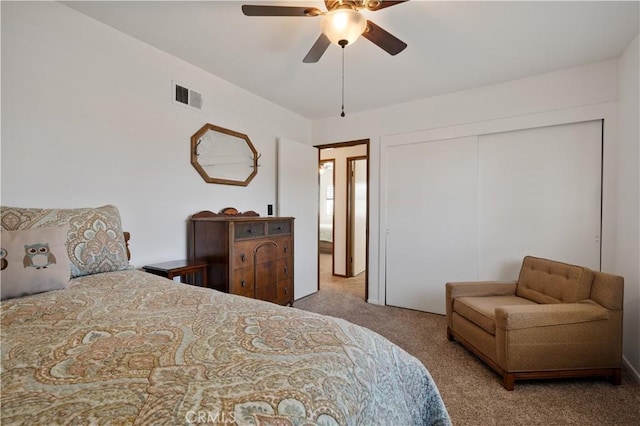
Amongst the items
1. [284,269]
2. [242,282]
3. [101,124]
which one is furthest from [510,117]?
[101,124]

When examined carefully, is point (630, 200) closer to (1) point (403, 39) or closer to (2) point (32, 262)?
(1) point (403, 39)

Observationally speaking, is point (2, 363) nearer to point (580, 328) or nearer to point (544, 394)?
point (544, 394)

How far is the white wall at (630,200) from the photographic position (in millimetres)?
2059

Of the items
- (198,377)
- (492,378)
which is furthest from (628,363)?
(198,377)

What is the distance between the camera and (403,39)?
220cm

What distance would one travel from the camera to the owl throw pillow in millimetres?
1224

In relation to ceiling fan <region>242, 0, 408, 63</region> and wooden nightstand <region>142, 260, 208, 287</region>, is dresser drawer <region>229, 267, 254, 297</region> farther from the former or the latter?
ceiling fan <region>242, 0, 408, 63</region>

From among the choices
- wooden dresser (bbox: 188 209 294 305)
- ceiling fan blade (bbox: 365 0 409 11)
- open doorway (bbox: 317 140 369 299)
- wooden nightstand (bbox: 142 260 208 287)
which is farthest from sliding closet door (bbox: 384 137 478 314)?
wooden nightstand (bbox: 142 260 208 287)

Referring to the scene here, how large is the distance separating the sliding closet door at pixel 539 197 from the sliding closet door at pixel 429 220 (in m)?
0.13

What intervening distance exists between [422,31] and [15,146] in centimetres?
272

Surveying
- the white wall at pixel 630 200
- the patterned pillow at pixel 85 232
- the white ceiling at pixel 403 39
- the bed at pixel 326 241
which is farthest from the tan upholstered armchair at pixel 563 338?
the bed at pixel 326 241

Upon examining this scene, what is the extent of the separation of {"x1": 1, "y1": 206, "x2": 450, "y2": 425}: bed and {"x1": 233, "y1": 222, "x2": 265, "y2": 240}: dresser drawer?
1104mm

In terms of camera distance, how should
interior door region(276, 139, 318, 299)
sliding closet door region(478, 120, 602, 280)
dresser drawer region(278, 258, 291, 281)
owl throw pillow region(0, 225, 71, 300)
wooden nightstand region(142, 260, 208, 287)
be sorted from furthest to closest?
interior door region(276, 139, 318, 299), dresser drawer region(278, 258, 291, 281), sliding closet door region(478, 120, 602, 280), wooden nightstand region(142, 260, 208, 287), owl throw pillow region(0, 225, 71, 300)
